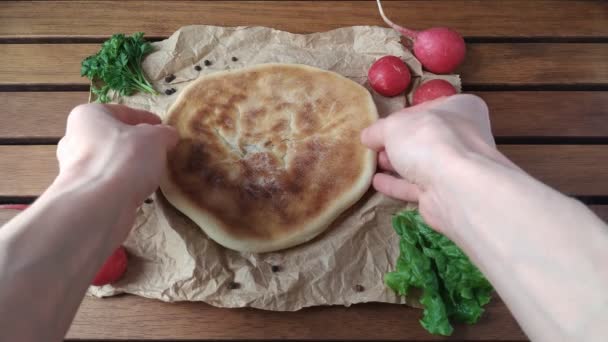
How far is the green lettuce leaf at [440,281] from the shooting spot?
1.21 meters

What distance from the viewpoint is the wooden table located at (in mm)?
1267

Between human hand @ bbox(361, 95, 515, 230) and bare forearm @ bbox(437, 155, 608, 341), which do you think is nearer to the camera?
bare forearm @ bbox(437, 155, 608, 341)

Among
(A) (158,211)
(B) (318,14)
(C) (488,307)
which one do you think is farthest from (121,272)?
(B) (318,14)

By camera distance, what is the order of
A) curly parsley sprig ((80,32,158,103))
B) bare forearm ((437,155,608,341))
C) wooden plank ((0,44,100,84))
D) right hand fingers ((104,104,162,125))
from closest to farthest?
bare forearm ((437,155,608,341)), right hand fingers ((104,104,162,125)), curly parsley sprig ((80,32,158,103)), wooden plank ((0,44,100,84))

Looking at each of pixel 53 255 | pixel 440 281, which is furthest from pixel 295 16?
pixel 53 255

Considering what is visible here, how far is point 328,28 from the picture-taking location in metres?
1.74

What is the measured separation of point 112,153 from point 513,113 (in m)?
1.24

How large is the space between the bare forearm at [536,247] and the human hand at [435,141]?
0.13ft

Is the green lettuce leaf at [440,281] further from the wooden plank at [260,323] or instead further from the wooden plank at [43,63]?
the wooden plank at [43,63]

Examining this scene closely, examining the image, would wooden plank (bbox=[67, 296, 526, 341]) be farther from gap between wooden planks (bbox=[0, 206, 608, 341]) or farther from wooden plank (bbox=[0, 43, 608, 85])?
wooden plank (bbox=[0, 43, 608, 85])

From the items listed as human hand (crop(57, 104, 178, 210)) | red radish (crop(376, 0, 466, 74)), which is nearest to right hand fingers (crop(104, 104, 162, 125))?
human hand (crop(57, 104, 178, 210))

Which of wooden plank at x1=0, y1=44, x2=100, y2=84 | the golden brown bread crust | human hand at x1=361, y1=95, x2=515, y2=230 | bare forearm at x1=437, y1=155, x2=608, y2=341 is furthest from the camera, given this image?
wooden plank at x1=0, y1=44, x2=100, y2=84

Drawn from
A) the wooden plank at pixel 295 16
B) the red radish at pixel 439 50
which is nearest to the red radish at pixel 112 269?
the wooden plank at pixel 295 16

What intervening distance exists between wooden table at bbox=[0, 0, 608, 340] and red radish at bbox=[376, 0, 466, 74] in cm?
11
